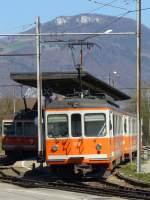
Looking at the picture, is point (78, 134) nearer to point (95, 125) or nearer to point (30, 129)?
point (95, 125)

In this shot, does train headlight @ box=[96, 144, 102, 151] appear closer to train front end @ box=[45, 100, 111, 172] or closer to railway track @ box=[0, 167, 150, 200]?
train front end @ box=[45, 100, 111, 172]

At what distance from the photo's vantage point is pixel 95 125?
25.4m

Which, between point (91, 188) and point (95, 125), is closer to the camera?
point (91, 188)

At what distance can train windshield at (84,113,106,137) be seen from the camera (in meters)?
25.2

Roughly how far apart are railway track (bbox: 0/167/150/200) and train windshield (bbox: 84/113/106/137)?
68.2 inches

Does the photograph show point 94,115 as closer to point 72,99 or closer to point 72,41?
point 72,99

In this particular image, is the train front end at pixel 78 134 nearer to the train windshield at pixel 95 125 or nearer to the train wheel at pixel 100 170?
the train windshield at pixel 95 125

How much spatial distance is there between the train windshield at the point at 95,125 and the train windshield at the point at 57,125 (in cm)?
75

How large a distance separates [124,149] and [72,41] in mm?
5870

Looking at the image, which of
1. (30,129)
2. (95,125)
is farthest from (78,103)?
(30,129)

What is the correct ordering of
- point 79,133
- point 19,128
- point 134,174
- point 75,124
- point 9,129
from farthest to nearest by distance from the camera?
point 9,129 → point 19,128 → point 134,174 → point 75,124 → point 79,133

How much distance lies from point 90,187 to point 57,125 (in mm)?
3471

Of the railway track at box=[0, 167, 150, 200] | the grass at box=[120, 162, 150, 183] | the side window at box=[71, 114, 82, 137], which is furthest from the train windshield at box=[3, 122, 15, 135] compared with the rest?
the side window at box=[71, 114, 82, 137]

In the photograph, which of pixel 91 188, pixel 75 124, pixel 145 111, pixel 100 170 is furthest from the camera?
pixel 145 111
